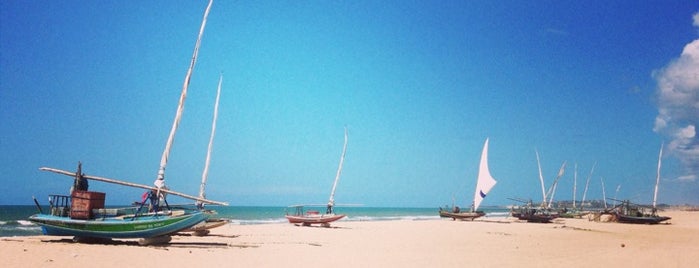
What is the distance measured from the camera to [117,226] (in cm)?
1725

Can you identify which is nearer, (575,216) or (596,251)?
(596,251)

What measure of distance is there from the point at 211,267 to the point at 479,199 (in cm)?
4077

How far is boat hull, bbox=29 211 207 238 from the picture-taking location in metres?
17.2

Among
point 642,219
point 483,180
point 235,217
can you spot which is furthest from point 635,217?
point 235,217

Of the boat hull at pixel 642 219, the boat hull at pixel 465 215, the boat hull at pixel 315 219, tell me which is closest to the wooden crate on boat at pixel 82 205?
the boat hull at pixel 315 219

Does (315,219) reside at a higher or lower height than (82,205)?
lower

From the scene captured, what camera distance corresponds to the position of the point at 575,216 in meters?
64.9

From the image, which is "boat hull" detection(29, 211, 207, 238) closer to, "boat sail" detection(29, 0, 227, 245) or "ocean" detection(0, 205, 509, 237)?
"boat sail" detection(29, 0, 227, 245)

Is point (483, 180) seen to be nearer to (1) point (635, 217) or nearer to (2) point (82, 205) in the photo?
(1) point (635, 217)

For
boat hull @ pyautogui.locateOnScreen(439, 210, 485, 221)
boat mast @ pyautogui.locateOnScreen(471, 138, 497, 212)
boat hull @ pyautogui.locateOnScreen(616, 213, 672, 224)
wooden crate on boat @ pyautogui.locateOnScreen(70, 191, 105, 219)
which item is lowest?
boat hull @ pyautogui.locateOnScreen(439, 210, 485, 221)

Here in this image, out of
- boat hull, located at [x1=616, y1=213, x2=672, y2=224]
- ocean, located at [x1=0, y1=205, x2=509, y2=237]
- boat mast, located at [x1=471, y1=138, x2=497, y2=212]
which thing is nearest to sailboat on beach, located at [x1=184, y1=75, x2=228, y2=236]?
ocean, located at [x1=0, y1=205, x2=509, y2=237]

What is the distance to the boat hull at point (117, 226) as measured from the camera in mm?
17219

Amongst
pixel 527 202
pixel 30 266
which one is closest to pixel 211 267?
pixel 30 266

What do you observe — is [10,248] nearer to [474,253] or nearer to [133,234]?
[133,234]
